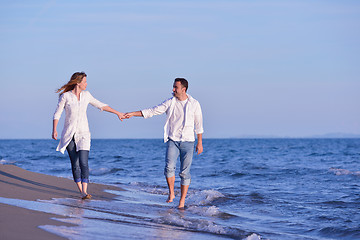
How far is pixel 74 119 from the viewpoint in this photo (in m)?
7.34

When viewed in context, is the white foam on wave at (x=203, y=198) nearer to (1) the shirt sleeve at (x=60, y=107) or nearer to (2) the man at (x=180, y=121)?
(2) the man at (x=180, y=121)

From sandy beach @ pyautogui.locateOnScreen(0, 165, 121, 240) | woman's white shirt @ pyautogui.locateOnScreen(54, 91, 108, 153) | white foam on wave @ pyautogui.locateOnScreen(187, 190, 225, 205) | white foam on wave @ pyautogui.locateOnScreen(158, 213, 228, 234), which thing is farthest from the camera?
white foam on wave @ pyautogui.locateOnScreen(187, 190, 225, 205)

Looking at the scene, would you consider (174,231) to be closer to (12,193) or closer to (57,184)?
(12,193)

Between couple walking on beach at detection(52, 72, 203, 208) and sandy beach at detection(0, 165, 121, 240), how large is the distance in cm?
84

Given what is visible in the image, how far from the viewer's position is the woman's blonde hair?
7.34 m

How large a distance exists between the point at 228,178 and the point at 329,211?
22.8 ft

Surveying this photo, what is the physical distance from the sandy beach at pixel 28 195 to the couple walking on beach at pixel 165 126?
2.75ft

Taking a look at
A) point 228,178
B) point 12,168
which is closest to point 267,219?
point 12,168

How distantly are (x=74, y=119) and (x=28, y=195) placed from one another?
1441mm

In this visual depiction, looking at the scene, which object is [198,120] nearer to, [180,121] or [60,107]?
[180,121]

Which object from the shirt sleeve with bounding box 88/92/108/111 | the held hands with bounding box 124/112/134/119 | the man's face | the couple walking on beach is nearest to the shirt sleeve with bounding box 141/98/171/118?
the couple walking on beach

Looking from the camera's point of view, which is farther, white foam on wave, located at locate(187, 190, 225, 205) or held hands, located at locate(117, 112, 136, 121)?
white foam on wave, located at locate(187, 190, 225, 205)

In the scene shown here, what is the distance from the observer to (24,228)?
445 cm

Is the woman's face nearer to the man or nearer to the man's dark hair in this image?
the man
